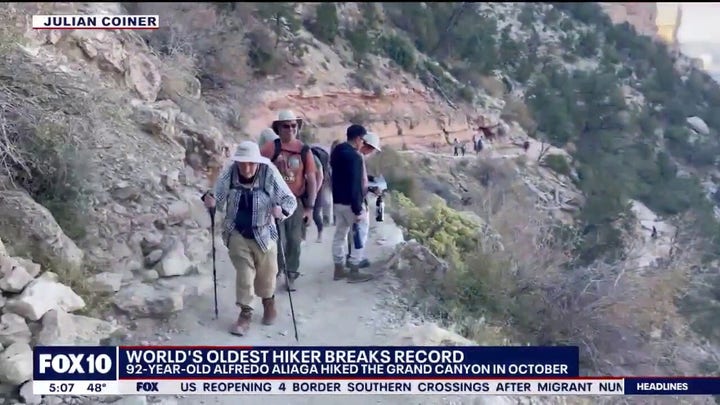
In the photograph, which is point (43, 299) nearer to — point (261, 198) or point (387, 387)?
point (261, 198)

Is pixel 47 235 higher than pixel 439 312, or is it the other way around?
pixel 47 235

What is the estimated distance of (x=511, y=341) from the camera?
18.1 feet

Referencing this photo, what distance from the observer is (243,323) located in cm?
457

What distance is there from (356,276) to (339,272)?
0.14 meters

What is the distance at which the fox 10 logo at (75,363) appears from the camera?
368 cm

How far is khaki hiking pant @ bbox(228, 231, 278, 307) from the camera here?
4375 millimetres

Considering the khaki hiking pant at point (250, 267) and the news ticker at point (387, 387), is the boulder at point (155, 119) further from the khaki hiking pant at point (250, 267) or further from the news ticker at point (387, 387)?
the news ticker at point (387, 387)

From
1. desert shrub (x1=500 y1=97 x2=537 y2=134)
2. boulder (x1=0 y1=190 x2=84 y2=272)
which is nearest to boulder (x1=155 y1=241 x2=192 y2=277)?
boulder (x1=0 y1=190 x2=84 y2=272)

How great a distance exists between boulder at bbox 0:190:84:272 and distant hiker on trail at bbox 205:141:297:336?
1144 mm

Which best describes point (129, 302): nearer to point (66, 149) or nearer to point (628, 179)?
point (66, 149)

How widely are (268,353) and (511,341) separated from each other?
7.61 feet

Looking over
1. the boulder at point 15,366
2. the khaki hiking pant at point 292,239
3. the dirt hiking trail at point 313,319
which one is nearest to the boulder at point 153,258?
the dirt hiking trail at point 313,319

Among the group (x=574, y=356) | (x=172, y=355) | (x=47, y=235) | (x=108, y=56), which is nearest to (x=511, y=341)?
(x=574, y=356)

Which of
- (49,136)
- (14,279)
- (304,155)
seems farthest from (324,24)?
(14,279)
